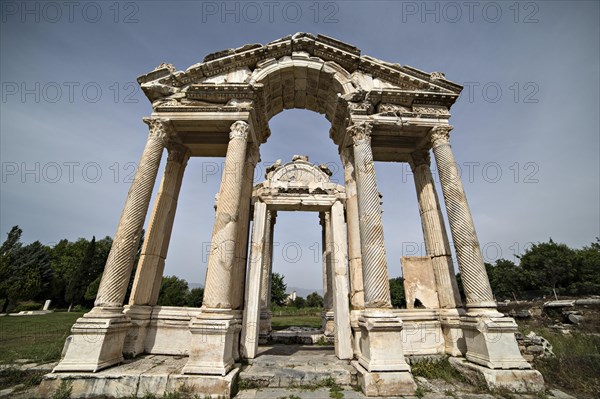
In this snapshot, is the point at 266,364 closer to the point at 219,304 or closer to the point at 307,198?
the point at 219,304

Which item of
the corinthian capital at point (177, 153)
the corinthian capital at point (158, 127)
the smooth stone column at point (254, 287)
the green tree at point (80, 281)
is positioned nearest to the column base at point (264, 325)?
the smooth stone column at point (254, 287)

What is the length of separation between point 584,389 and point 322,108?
11881mm

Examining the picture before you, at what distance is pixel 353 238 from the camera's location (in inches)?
367

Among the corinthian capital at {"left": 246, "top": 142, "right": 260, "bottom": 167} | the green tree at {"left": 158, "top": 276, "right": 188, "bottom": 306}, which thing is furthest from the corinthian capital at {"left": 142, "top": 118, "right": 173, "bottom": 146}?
the green tree at {"left": 158, "top": 276, "right": 188, "bottom": 306}

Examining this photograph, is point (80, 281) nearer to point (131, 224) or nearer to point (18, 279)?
point (18, 279)

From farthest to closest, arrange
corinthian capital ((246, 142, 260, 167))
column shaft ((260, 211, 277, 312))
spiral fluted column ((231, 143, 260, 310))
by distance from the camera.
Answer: column shaft ((260, 211, 277, 312)), corinthian capital ((246, 142, 260, 167)), spiral fluted column ((231, 143, 260, 310))

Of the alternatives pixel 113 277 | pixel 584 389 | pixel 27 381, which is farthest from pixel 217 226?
pixel 584 389

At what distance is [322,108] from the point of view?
39.0 ft

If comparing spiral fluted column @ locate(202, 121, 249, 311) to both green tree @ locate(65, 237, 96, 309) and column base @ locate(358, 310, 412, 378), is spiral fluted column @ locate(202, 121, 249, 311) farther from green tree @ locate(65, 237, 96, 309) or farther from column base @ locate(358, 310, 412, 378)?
green tree @ locate(65, 237, 96, 309)

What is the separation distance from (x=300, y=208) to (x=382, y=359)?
5.78 metres

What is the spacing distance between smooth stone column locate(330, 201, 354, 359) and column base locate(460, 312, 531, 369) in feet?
11.3

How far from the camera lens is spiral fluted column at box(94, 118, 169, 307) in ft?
23.1

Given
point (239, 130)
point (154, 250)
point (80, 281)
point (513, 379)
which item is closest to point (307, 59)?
point (239, 130)

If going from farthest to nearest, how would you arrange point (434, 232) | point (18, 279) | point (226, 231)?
point (18, 279) → point (434, 232) → point (226, 231)
